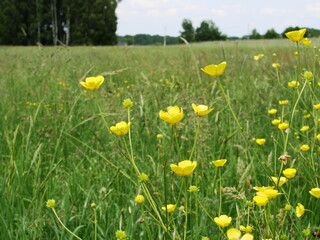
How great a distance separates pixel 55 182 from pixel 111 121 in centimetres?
78

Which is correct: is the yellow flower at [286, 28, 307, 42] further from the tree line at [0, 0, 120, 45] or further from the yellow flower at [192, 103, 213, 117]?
the tree line at [0, 0, 120, 45]

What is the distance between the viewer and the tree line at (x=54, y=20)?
31297 mm

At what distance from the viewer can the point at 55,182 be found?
1.43 meters

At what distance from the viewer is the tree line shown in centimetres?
3130

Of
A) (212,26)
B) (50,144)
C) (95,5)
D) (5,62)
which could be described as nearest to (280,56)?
(5,62)

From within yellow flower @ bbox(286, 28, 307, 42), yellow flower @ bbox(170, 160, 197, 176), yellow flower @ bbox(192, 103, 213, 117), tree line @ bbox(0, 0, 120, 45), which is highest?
tree line @ bbox(0, 0, 120, 45)

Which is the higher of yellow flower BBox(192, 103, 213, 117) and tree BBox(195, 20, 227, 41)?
tree BBox(195, 20, 227, 41)

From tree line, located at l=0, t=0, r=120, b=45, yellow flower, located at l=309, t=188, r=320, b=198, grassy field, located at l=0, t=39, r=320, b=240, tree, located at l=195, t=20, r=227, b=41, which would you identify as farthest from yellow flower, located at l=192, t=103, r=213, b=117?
tree, located at l=195, t=20, r=227, b=41

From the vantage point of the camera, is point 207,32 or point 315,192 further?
point 207,32

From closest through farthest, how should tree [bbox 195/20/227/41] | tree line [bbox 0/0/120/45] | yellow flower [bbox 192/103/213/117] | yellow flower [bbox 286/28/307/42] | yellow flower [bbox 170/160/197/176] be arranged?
yellow flower [bbox 170/160/197/176] < yellow flower [bbox 192/103/213/117] < yellow flower [bbox 286/28/307/42] < tree line [bbox 0/0/120/45] < tree [bbox 195/20/227/41]

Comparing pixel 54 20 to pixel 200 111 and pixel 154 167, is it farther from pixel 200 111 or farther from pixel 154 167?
pixel 200 111

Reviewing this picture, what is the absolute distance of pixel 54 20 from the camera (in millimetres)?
32281

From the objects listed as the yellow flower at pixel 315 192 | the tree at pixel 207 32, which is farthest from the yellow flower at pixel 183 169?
the tree at pixel 207 32

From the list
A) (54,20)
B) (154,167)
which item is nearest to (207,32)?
(54,20)
